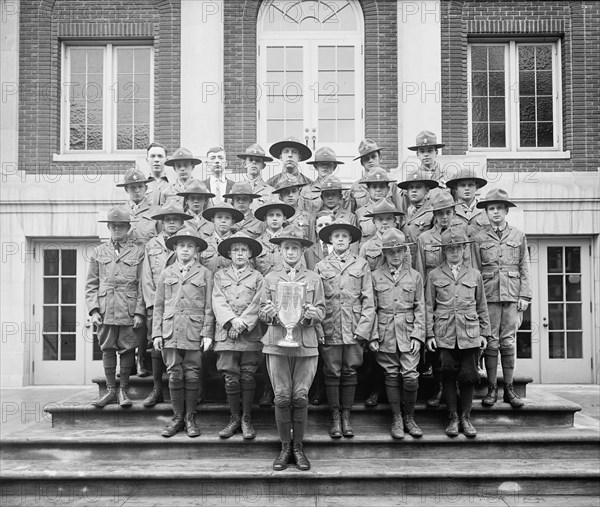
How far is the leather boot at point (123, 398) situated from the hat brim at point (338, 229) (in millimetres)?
2592

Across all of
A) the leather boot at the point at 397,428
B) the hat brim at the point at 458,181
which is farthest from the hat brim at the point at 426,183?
the leather boot at the point at 397,428

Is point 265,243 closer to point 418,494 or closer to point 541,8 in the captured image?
point 418,494

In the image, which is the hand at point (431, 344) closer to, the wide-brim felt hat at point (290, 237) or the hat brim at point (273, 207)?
the wide-brim felt hat at point (290, 237)

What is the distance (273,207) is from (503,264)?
246 centimetres

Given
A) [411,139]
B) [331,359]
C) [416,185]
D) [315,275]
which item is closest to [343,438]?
[331,359]

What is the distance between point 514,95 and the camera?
12.0 m

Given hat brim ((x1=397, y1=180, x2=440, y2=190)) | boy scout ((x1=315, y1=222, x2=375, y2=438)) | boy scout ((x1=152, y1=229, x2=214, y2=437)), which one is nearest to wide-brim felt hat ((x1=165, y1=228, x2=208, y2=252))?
boy scout ((x1=152, y1=229, x2=214, y2=437))

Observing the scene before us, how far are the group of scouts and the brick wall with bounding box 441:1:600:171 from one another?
4679 millimetres

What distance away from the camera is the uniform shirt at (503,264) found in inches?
275

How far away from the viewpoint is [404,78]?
11.4 metres

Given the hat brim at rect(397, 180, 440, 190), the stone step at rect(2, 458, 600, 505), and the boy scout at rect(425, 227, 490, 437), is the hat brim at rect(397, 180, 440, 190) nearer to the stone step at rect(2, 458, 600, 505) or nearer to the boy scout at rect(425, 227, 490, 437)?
the boy scout at rect(425, 227, 490, 437)

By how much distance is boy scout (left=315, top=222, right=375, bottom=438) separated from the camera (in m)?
6.41

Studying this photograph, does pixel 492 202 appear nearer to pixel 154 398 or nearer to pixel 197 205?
pixel 197 205

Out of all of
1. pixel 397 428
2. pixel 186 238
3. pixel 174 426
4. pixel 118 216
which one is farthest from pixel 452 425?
pixel 118 216
